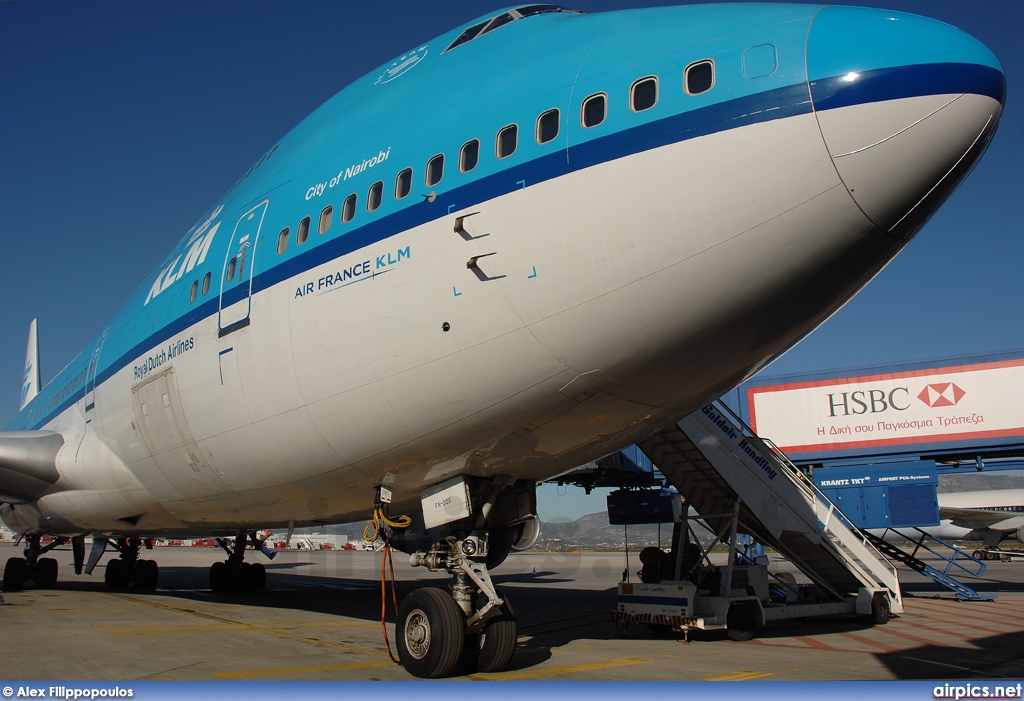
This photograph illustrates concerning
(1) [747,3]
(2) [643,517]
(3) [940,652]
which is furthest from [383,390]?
(2) [643,517]

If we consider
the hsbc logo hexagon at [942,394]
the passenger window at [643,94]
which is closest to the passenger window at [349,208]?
the passenger window at [643,94]

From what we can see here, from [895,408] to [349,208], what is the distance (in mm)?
19932

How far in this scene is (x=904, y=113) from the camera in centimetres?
477

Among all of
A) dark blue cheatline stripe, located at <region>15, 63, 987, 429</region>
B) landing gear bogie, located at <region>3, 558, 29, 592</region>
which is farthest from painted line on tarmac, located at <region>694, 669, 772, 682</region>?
landing gear bogie, located at <region>3, 558, 29, 592</region>

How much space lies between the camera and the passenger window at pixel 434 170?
21.4 feet

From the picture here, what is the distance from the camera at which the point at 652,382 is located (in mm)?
5945

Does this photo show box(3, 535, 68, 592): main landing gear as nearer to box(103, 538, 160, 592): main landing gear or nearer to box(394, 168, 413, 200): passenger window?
box(103, 538, 160, 592): main landing gear

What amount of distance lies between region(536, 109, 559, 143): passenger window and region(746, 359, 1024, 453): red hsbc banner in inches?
775

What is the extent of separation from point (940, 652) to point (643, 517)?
10.4 meters

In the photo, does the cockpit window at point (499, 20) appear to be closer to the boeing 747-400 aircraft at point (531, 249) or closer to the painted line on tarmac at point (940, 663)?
the boeing 747-400 aircraft at point (531, 249)

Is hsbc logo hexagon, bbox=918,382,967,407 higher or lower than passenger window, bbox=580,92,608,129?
lower

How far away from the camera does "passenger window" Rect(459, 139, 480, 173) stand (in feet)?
20.7

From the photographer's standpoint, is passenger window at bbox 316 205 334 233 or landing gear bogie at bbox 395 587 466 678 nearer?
landing gear bogie at bbox 395 587 466 678

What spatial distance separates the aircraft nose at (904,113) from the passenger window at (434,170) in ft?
9.81
